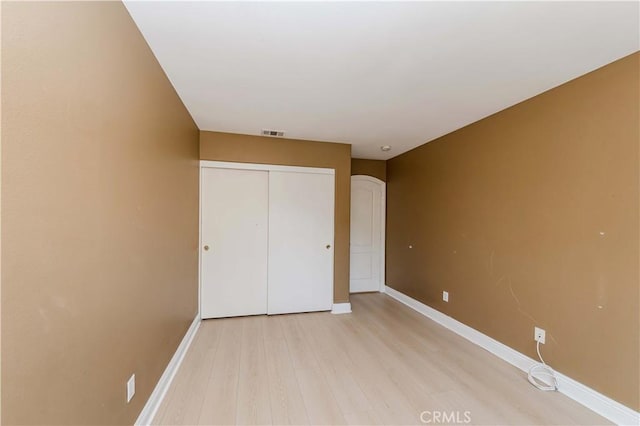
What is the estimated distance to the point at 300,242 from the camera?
3.25 meters

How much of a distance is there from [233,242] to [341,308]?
165 centimetres

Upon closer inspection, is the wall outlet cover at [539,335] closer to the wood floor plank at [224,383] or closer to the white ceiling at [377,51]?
the white ceiling at [377,51]

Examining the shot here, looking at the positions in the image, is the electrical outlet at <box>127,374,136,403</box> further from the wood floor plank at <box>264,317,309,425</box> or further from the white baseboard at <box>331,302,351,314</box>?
the white baseboard at <box>331,302,351,314</box>

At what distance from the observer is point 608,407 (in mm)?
1580

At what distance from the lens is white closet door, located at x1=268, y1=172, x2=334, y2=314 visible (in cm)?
318

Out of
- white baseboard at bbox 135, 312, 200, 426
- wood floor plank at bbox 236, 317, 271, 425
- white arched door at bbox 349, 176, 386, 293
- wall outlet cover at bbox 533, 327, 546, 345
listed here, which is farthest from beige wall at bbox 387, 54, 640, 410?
white baseboard at bbox 135, 312, 200, 426

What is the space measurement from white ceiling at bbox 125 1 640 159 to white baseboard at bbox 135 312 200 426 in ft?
7.16

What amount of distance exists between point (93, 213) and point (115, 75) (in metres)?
0.65

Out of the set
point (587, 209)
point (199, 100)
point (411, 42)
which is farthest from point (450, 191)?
point (199, 100)

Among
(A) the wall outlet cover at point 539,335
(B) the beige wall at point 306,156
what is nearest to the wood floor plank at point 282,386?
(B) the beige wall at point 306,156

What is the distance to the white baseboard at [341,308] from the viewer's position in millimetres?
3289

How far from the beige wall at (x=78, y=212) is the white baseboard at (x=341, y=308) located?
2082 mm

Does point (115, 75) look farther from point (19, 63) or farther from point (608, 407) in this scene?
point (608, 407)

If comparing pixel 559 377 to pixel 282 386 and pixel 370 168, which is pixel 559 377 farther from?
pixel 370 168
